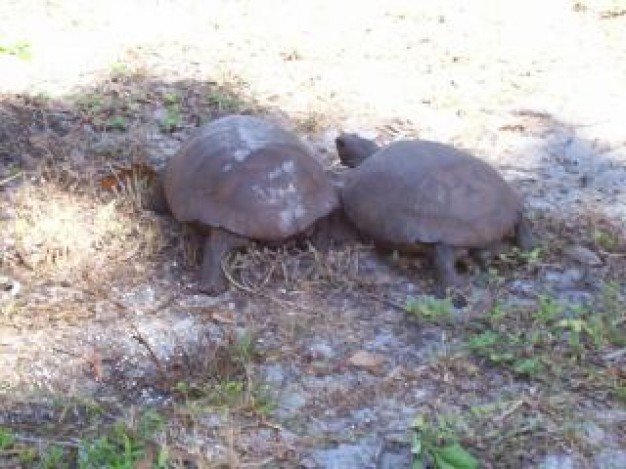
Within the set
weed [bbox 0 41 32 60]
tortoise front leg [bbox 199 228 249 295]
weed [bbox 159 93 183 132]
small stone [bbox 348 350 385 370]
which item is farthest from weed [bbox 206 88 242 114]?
small stone [bbox 348 350 385 370]

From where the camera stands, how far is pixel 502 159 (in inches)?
182

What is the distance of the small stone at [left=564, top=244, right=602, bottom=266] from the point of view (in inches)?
148

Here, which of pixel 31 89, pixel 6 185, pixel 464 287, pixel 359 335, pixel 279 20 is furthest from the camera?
pixel 279 20

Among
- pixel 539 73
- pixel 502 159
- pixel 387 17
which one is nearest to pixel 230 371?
pixel 502 159

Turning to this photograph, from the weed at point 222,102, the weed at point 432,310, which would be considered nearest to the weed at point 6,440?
the weed at point 432,310

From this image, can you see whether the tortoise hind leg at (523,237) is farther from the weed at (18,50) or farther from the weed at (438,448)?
the weed at (18,50)

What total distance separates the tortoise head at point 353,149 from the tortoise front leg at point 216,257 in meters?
0.87

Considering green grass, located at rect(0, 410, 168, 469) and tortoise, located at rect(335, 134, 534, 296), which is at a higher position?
tortoise, located at rect(335, 134, 534, 296)

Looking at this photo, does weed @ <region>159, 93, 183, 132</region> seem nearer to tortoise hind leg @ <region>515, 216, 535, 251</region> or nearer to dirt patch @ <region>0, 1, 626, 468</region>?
dirt patch @ <region>0, 1, 626, 468</region>

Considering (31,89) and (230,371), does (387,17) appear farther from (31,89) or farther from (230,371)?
(230,371)

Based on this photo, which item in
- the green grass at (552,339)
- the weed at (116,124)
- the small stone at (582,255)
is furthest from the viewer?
the weed at (116,124)

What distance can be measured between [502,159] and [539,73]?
3.72 ft

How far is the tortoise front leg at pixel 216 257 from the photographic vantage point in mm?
3537

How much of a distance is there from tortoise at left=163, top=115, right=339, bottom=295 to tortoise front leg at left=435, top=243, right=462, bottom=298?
1.47 feet
